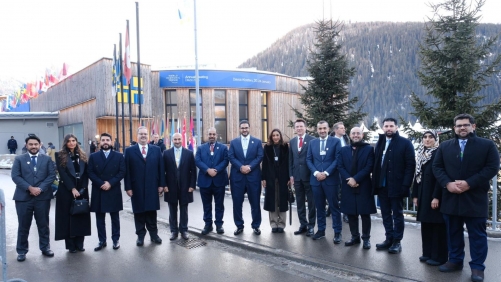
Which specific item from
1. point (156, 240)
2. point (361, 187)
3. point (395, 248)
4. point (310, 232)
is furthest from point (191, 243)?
point (395, 248)

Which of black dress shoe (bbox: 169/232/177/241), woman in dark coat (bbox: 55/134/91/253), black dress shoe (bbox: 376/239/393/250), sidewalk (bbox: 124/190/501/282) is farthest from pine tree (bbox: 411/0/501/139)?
woman in dark coat (bbox: 55/134/91/253)

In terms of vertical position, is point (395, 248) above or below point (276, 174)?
below

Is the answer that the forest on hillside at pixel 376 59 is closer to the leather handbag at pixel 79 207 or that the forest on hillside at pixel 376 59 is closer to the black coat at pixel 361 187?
the black coat at pixel 361 187

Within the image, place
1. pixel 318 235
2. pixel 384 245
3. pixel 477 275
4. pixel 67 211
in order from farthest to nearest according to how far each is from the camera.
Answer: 1. pixel 318 235
2. pixel 67 211
3. pixel 384 245
4. pixel 477 275

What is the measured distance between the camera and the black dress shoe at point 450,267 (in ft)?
17.5

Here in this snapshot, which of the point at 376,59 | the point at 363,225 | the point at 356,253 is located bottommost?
the point at 356,253

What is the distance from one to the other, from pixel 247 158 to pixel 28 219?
381 centimetres

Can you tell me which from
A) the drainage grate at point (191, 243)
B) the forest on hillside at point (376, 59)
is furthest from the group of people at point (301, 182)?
the forest on hillside at point (376, 59)

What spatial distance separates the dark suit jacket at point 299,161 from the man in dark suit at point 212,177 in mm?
1250

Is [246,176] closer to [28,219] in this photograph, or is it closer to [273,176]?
[273,176]

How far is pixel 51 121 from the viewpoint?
3694 centimetres

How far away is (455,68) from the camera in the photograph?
40.4ft

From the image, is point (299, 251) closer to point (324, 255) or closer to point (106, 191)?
point (324, 255)

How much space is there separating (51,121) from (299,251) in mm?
35943
